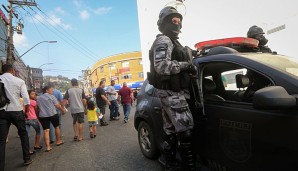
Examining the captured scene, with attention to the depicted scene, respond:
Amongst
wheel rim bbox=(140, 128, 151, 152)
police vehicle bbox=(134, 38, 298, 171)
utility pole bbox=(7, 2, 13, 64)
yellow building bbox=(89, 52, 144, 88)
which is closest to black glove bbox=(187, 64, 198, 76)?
police vehicle bbox=(134, 38, 298, 171)

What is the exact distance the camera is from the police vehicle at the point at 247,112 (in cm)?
162

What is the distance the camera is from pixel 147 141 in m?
3.66

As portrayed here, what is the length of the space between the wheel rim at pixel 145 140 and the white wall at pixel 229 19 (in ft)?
20.9

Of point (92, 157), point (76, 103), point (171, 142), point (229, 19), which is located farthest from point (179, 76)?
point (229, 19)

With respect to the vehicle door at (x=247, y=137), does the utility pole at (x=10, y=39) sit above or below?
above

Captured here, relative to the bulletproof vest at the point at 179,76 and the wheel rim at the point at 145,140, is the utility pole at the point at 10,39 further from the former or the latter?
the bulletproof vest at the point at 179,76

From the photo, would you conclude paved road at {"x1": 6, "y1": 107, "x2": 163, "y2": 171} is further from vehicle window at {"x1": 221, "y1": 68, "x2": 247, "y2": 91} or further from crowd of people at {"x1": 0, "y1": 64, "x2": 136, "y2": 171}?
vehicle window at {"x1": 221, "y1": 68, "x2": 247, "y2": 91}

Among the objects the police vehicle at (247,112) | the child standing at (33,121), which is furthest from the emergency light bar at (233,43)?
the child standing at (33,121)

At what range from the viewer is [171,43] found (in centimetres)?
241

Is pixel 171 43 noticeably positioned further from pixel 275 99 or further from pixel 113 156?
pixel 113 156

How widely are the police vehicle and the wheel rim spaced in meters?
0.73

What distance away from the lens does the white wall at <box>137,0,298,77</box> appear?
7.67m

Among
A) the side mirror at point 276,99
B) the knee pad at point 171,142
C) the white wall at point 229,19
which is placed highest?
the white wall at point 229,19

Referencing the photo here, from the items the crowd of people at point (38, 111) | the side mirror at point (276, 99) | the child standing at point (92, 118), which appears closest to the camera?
the side mirror at point (276, 99)
